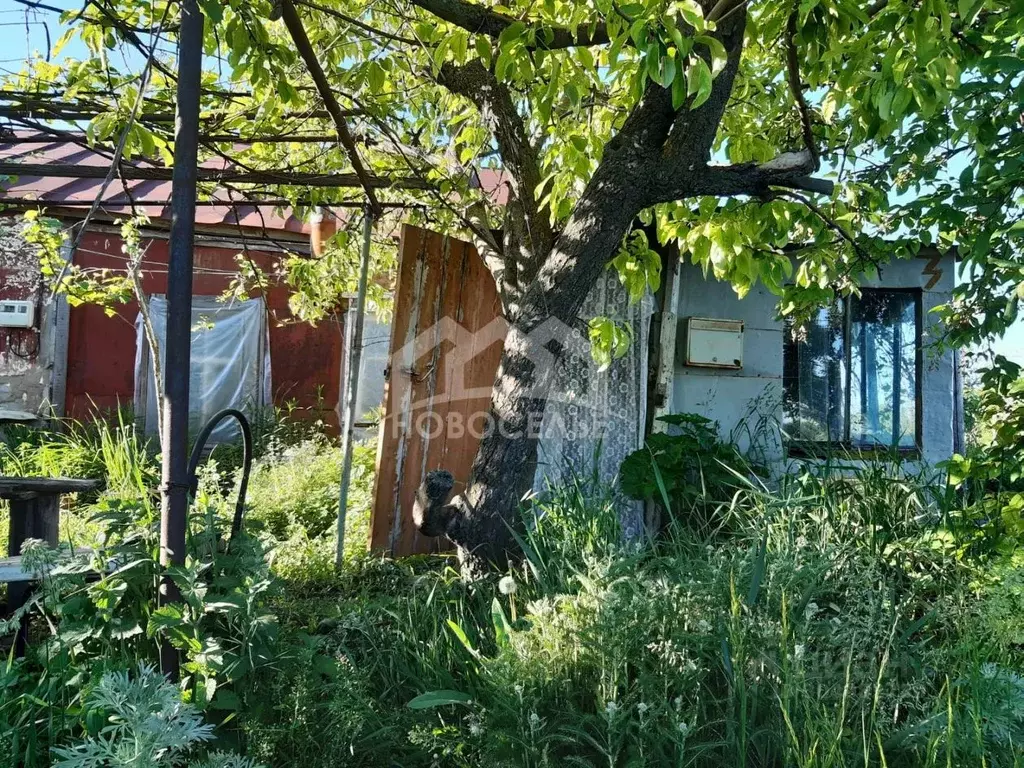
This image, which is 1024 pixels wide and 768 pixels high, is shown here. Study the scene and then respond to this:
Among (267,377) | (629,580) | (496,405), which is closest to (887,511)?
(629,580)

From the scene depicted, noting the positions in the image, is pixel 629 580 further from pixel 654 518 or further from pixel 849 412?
pixel 849 412

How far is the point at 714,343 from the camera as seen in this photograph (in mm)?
5531

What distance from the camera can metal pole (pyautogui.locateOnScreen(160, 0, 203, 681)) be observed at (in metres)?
1.96

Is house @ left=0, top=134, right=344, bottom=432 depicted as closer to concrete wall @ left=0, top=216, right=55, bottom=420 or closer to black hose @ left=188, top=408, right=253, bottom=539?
concrete wall @ left=0, top=216, right=55, bottom=420

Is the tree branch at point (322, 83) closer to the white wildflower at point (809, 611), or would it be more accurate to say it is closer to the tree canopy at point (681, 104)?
the tree canopy at point (681, 104)

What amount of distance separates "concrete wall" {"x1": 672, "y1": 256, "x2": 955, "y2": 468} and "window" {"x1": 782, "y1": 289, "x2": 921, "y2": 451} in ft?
0.38

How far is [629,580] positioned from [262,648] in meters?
1.09

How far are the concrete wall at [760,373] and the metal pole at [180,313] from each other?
12.9 feet

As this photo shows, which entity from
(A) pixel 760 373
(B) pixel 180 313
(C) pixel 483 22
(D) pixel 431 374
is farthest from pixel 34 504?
(A) pixel 760 373

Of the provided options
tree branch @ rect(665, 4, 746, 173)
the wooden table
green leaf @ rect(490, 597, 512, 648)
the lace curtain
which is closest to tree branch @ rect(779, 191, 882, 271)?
tree branch @ rect(665, 4, 746, 173)

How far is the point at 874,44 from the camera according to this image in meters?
2.97

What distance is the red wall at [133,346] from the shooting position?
8703mm

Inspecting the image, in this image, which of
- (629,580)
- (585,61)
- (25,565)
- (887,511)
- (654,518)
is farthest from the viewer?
(654,518)

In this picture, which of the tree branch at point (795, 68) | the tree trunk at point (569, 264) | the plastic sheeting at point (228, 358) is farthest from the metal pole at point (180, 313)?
the plastic sheeting at point (228, 358)
